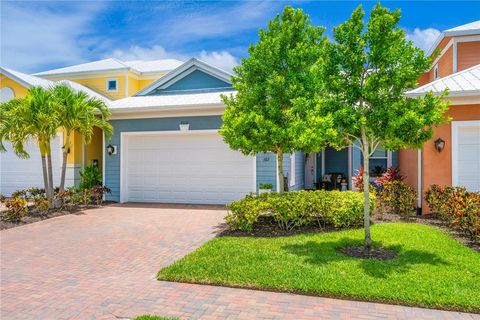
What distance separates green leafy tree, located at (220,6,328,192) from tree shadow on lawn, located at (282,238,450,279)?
2.27 m

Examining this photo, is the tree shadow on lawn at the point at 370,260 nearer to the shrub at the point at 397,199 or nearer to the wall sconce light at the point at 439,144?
the shrub at the point at 397,199

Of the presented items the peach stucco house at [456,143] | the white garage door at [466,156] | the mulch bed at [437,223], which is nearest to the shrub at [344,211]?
the mulch bed at [437,223]

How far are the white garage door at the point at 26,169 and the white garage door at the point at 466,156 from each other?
13918mm

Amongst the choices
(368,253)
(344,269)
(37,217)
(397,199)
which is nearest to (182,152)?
(37,217)

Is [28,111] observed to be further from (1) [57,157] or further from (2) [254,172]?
(2) [254,172]

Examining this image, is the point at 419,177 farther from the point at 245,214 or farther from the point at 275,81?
the point at 245,214

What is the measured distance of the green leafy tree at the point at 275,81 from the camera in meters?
7.80

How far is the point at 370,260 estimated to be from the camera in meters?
5.66

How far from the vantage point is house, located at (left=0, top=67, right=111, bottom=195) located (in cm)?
1383

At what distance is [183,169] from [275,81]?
6.10 m

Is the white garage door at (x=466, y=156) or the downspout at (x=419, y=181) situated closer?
the white garage door at (x=466, y=156)

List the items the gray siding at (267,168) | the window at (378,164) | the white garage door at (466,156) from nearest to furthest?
1. the white garage door at (466,156)
2. the gray siding at (267,168)
3. the window at (378,164)

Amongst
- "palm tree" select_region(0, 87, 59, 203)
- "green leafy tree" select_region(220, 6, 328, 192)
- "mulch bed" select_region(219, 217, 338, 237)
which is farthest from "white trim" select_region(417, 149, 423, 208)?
"palm tree" select_region(0, 87, 59, 203)

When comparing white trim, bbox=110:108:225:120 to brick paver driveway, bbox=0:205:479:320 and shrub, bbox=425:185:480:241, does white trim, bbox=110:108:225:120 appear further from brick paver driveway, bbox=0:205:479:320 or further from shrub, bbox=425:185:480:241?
shrub, bbox=425:185:480:241
